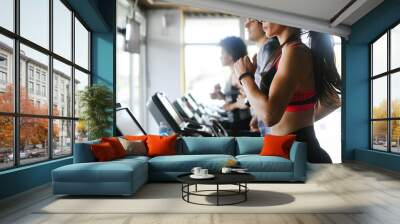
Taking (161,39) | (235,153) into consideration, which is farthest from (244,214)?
(161,39)

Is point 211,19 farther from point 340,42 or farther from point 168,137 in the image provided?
point 168,137

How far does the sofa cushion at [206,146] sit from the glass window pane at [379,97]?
3545 millimetres

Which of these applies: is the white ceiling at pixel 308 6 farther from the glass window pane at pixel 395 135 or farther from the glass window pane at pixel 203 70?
the glass window pane at pixel 203 70

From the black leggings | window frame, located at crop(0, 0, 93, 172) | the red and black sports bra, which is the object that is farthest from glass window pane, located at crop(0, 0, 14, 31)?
the black leggings

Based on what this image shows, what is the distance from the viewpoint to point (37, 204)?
3.94 m

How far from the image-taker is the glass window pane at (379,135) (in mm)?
7473

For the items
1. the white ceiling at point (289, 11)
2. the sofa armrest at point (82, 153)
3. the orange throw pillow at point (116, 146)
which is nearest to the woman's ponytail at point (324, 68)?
the white ceiling at point (289, 11)

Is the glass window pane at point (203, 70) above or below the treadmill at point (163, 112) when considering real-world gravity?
above

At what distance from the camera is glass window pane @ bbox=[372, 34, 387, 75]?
7.54 m

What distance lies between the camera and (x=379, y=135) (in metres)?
7.71

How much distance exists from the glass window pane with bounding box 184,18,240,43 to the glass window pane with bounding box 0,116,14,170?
7244 mm

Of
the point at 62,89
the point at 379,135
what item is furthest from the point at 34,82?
the point at 379,135

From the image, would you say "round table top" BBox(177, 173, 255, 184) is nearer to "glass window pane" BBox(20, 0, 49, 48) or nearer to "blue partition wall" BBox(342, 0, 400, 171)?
"glass window pane" BBox(20, 0, 49, 48)

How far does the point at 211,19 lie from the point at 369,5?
5420 mm
